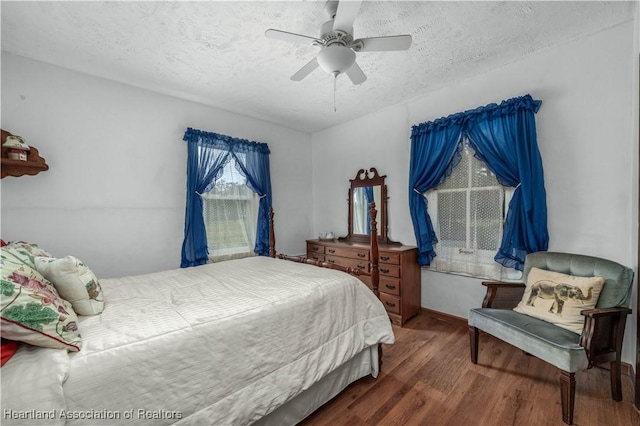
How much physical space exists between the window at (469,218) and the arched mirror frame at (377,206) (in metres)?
0.61

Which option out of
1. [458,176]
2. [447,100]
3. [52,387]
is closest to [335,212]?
[458,176]

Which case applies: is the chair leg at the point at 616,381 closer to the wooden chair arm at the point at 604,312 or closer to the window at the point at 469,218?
the wooden chair arm at the point at 604,312

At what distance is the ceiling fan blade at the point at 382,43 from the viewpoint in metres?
1.63

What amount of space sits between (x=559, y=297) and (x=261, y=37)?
9.97 feet

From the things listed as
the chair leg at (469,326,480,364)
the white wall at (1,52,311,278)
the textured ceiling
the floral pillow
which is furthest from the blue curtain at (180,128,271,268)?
the chair leg at (469,326,480,364)

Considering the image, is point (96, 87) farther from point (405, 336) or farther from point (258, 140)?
point (405, 336)

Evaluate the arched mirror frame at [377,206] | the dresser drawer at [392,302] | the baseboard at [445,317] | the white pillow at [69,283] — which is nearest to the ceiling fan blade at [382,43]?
the arched mirror frame at [377,206]

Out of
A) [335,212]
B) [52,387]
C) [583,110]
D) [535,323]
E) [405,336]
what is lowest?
[405,336]

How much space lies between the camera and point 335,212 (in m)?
4.22

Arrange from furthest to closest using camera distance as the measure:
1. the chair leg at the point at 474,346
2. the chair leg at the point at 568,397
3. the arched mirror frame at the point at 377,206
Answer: the arched mirror frame at the point at 377,206 → the chair leg at the point at 474,346 → the chair leg at the point at 568,397

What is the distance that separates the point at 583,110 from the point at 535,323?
1.82 m

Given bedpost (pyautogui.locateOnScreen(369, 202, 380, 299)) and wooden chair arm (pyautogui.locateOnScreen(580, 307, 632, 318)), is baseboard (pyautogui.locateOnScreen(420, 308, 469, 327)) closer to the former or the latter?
bedpost (pyautogui.locateOnScreen(369, 202, 380, 299))

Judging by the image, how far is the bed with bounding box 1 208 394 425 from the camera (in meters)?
0.92

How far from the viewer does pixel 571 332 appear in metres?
1.78
